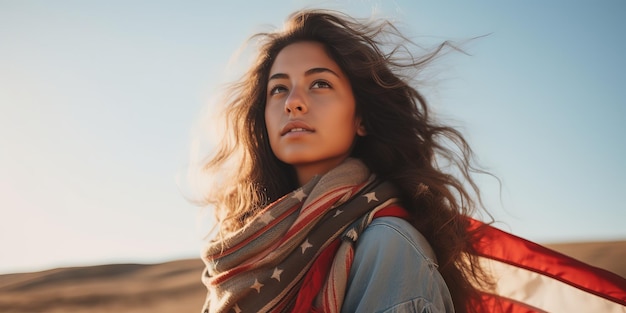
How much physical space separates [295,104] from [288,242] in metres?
0.68

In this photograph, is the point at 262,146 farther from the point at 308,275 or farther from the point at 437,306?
the point at 437,306

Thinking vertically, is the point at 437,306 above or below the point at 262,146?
below

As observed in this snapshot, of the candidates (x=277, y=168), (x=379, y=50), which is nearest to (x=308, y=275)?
(x=277, y=168)

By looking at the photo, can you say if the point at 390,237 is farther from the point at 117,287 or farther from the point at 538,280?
the point at 117,287

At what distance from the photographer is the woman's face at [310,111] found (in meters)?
2.99

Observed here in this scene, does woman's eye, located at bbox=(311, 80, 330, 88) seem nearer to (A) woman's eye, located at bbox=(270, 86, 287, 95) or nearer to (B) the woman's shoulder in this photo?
(A) woman's eye, located at bbox=(270, 86, 287, 95)

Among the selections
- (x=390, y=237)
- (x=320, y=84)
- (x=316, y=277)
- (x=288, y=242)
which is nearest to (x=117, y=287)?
(x=320, y=84)

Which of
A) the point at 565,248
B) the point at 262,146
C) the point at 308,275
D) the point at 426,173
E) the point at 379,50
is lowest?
the point at 565,248

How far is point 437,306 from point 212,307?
111 cm

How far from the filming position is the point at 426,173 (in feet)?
9.98

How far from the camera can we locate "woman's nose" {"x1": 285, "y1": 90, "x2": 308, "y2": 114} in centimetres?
299

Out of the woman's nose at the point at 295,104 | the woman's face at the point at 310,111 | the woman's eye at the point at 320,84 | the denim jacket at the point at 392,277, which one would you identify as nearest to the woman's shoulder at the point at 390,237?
the denim jacket at the point at 392,277

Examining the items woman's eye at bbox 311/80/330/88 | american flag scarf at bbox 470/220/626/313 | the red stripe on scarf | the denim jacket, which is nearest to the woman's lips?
woman's eye at bbox 311/80/330/88

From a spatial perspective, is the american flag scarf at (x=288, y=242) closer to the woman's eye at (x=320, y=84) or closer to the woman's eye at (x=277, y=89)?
the woman's eye at (x=320, y=84)
